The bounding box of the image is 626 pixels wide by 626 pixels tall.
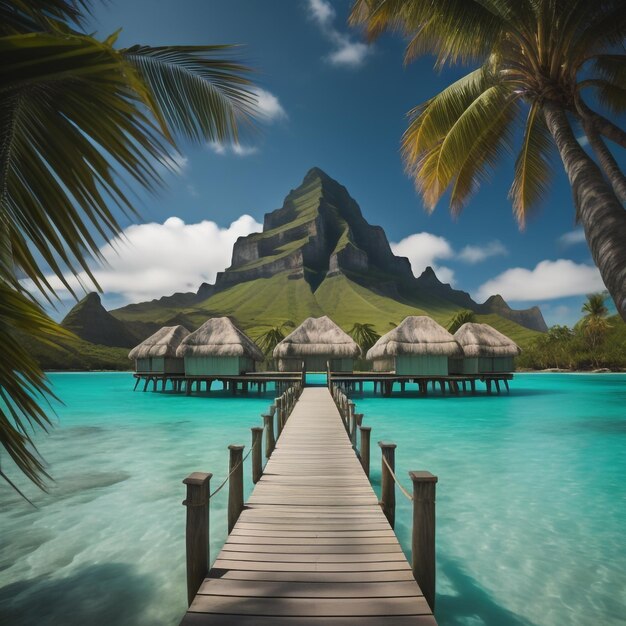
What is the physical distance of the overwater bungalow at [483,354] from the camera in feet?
98.6

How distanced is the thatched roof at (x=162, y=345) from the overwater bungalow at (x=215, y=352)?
3956mm

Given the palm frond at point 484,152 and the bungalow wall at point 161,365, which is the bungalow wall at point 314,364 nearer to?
the bungalow wall at point 161,365

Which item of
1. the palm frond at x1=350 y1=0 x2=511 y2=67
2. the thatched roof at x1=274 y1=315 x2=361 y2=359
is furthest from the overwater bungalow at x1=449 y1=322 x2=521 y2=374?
the palm frond at x1=350 y1=0 x2=511 y2=67

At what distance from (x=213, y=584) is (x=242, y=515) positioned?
66.2 inches

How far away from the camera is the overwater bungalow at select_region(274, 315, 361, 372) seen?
98.6 ft

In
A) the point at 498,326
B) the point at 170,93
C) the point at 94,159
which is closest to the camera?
the point at 94,159

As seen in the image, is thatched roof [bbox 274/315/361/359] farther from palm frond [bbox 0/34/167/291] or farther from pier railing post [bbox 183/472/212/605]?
palm frond [bbox 0/34/167/291]

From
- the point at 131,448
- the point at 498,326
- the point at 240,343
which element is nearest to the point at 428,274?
the point at 498,326

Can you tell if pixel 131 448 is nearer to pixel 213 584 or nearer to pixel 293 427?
pixel 293 427

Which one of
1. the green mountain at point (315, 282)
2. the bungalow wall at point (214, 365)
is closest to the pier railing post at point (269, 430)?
the bungalow wall at point (214, 365)

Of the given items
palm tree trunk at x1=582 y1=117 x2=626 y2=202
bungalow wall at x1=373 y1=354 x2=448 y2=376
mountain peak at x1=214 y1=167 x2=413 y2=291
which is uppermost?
mountain peak at x1=214 y1=167 x2=413 y2=291

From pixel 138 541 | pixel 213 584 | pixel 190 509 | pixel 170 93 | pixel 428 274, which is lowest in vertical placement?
pixel 138 541

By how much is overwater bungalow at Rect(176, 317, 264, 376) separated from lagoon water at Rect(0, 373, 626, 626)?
37.9ft

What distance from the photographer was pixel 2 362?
164cm
